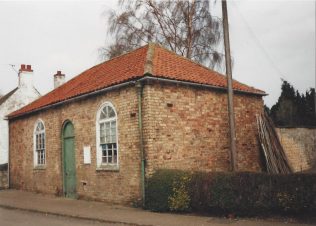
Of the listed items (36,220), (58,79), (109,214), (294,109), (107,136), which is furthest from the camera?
(294,109)

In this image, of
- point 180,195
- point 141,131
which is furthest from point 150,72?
point 180,195

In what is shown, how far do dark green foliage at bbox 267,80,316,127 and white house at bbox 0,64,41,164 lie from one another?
17580 millimetres

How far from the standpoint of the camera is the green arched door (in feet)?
53.1

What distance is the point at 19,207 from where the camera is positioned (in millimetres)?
14227

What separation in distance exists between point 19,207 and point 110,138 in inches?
167

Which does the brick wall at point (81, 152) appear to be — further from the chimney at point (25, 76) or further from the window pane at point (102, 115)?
the chimney at point (25, 76)

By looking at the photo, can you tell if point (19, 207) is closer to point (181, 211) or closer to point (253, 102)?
point (181, 211)

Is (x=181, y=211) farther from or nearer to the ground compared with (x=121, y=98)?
nearer to the ground

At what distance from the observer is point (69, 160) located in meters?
16.5

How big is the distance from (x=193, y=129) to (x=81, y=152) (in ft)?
15.9

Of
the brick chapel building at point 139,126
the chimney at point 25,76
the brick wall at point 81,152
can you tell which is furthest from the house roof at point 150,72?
the chimney at point 25,76

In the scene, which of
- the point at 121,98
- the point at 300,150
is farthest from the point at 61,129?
the point at 300,150

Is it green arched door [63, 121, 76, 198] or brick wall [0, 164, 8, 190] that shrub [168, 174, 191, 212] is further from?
brick wall [0, 164, 8, 190]

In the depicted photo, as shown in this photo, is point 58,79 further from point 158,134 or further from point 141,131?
point 158,134
